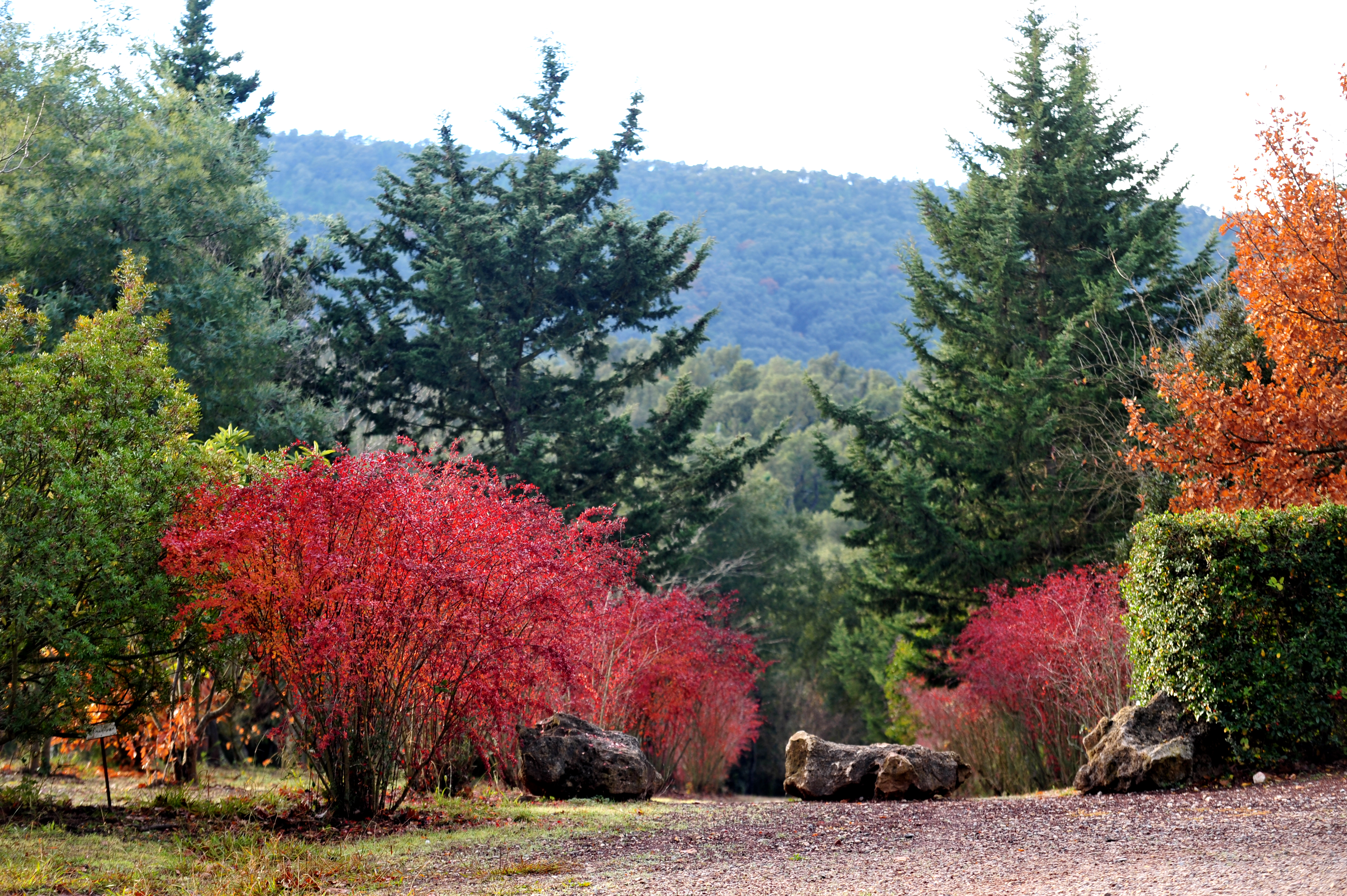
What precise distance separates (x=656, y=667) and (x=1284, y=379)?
23.8 feet

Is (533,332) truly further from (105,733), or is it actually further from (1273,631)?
(1273,631)

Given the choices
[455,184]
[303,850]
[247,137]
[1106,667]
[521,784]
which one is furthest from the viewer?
[455,184]

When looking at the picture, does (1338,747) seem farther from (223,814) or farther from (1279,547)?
(223,814)

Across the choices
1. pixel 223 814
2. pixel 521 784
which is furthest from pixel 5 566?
pixel 521 784

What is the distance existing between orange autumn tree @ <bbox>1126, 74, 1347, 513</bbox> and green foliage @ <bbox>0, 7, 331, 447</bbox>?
40.6 feet

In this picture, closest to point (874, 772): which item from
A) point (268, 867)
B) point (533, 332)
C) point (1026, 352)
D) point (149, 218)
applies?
point (268, 867)

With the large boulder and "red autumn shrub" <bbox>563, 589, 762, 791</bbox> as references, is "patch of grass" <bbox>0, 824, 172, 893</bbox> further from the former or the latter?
the large boulder

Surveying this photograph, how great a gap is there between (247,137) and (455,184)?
421 cm

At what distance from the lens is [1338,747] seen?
291 inches

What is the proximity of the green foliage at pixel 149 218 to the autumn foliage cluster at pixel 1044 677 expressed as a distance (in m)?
10.9

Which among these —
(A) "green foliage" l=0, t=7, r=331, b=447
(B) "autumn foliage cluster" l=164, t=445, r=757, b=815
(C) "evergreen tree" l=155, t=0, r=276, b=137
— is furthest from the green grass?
(C) "evergreen tree" l=155, t=0, r=276, b=137

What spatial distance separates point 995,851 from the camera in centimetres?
508

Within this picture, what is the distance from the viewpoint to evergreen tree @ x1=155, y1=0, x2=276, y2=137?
20484mm

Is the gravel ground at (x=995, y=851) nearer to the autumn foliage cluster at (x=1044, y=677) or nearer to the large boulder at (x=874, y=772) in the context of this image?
the large boulder at (x=874, y=772)
